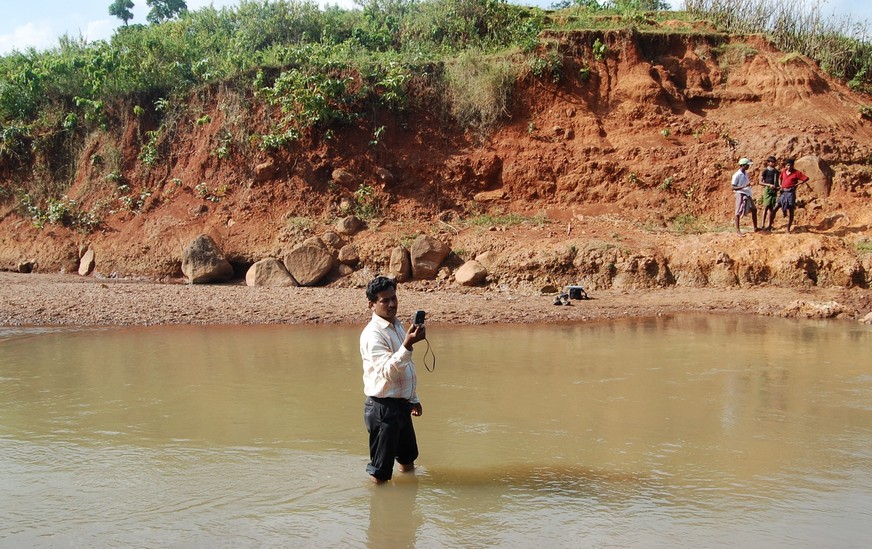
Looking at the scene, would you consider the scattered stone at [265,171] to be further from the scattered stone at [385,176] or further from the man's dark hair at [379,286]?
the man's dark hair at [379,286]

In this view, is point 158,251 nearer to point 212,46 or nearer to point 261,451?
point 212,46

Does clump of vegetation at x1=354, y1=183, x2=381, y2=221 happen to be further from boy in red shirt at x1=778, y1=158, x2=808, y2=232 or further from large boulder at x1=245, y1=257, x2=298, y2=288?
boy in red shirt at x1=778, y1=158, x2=808, y2=232

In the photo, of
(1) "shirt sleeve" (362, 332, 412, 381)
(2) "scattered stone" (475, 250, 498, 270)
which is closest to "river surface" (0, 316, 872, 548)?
(1) "shirt sleeve" (362, 332, 412, 381)

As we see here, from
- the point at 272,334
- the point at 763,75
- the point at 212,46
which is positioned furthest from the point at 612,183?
the point at 212,46

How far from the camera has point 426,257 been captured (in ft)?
44.9

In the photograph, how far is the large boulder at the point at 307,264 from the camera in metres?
13.7

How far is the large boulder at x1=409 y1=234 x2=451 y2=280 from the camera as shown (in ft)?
44.8

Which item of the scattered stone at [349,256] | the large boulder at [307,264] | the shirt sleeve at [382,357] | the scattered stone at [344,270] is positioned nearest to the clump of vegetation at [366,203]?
the scattered stone at [349,256]

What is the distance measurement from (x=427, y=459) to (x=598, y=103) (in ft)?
42.3

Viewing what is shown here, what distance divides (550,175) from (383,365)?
38.7 feet

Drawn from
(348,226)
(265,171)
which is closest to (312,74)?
(265,171)

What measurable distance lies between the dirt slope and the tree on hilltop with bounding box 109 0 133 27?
19.4 meters

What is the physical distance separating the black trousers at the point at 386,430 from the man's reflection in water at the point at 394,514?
0.13 metres

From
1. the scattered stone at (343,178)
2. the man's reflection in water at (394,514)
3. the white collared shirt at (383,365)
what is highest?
the scattered stone at (343,178)
